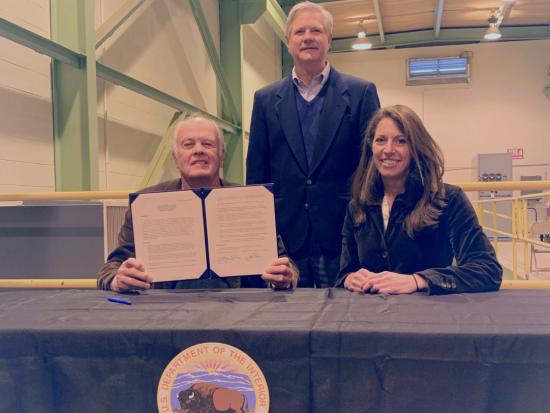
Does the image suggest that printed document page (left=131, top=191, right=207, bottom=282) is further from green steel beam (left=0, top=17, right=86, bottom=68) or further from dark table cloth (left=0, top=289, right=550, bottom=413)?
green steel beam (left=0, top=17, right=86, bottom=68)

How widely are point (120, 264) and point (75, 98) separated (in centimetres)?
250

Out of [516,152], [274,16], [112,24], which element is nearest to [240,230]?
[112,24]

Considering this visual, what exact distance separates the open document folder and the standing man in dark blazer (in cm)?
56

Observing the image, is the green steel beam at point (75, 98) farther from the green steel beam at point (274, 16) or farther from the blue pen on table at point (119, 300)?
the green steel beam at point (274, 16)

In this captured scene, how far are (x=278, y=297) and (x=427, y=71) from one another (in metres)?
9.91

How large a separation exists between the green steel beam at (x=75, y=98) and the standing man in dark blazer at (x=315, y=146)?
214cm

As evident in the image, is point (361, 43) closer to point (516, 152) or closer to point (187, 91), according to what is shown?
point (516, 152)

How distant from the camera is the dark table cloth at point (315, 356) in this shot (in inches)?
34.4

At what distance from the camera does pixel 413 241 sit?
1.43 m

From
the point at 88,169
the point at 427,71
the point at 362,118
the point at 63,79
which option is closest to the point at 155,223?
the point at 362,118

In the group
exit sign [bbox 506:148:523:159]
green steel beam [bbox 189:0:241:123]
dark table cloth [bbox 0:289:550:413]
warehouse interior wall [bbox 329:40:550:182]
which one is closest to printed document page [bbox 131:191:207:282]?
dark table cloth [bbox 0:289:550:413]

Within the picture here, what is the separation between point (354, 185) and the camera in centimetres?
158

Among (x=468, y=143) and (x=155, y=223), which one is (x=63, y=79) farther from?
(x=468, y=143)

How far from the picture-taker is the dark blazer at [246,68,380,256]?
6.08 ft
